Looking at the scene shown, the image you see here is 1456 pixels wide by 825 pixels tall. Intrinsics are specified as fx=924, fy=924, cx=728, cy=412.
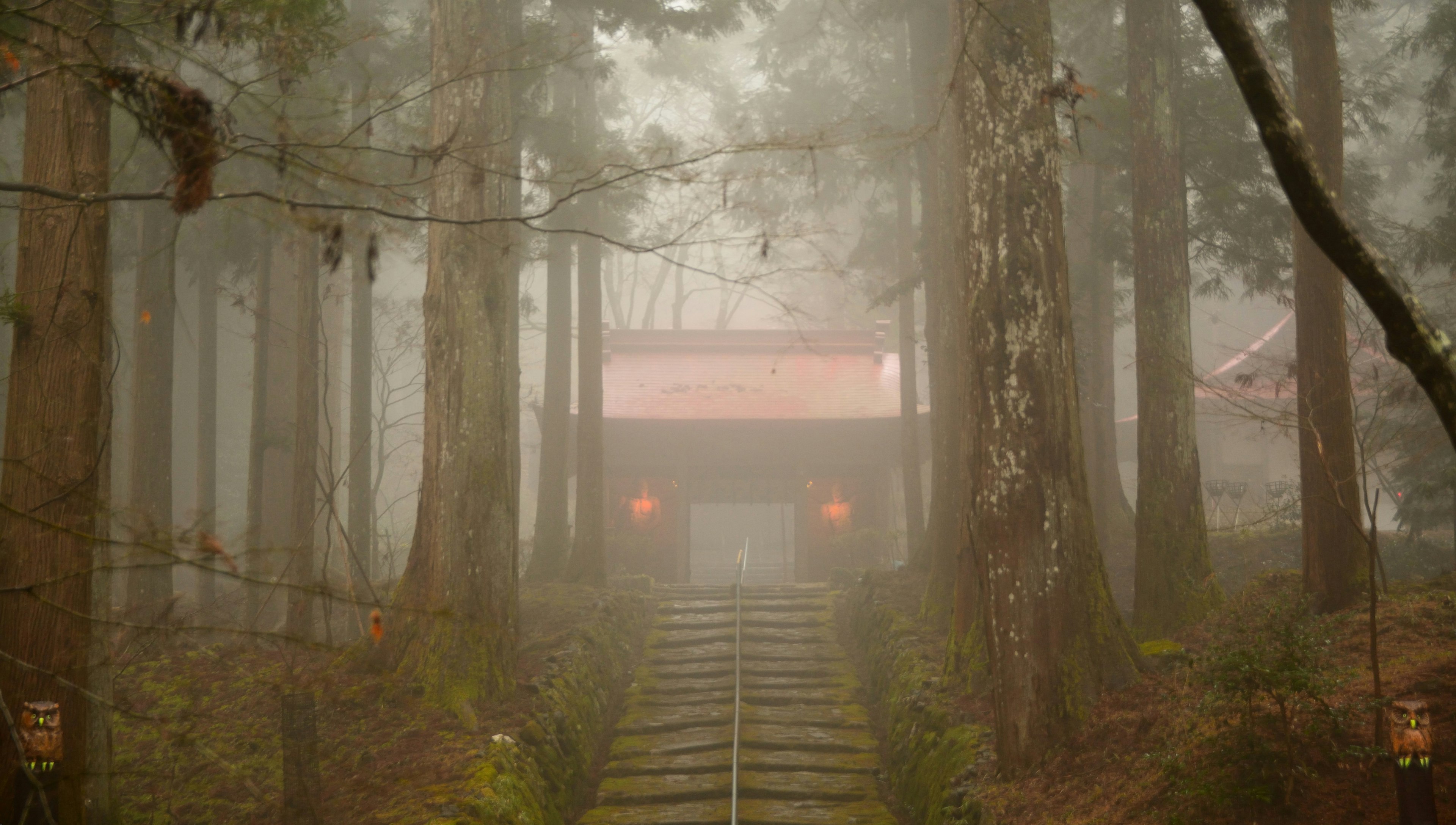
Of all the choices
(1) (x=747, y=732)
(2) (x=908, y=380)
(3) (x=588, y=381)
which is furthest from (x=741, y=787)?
(2) (x=908, y=380)

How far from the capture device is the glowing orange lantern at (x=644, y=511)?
68.0 feet

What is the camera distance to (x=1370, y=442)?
6887 millimetres

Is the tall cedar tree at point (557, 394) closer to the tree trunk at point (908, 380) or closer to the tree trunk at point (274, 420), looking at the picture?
the tree trunk at point (274, 420)

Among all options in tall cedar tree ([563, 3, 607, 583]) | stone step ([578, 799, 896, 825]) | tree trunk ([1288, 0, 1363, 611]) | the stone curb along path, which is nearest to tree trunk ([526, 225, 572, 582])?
tall cedar tree ([563, 3, 607, 583])

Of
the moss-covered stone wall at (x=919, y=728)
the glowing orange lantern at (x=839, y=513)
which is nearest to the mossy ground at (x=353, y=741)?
the moss-covered stone wall at (x=919, y=728)

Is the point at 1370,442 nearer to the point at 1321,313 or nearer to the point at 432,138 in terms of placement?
the point at 1321,313

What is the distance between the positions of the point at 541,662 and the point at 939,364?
659 centimetres

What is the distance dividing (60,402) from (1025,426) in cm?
536

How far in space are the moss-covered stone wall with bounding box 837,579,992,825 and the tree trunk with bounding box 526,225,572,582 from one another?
493 cm

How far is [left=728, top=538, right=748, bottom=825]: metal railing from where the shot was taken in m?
7.09

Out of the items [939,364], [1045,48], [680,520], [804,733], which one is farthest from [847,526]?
[1045,48]

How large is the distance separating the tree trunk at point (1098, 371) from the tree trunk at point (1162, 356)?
3010 mm

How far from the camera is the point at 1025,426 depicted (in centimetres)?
569

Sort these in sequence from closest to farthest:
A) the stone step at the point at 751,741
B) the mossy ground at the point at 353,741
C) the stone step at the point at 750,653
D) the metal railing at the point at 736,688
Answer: the mossy ground at the point at 353,741 < the metal railing at the point at 736,688 < the stone step at the point at 751,741 < the stone step at the point at 750,653
